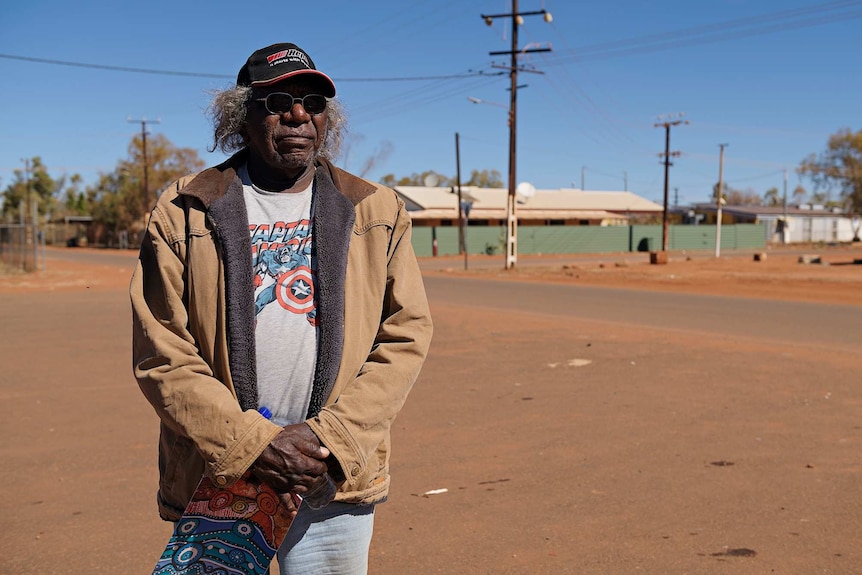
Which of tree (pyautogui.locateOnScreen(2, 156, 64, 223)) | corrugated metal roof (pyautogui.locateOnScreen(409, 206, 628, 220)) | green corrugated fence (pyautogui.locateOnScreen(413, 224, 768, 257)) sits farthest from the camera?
tree (pyautogui.locateOnScreen(2, 156, 64, 223))

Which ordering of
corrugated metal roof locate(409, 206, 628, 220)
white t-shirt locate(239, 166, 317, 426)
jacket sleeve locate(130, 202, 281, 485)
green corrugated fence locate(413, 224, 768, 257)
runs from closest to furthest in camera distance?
1. jacket sleeve locate(130, 202, 281, 485)
2. white t-shirt locate(239, 166, 317, 426)
3. green corrugated fence locate(413, 224, 768, 257)
4. corrugated metal roof locate(409, 206, 628, 220)

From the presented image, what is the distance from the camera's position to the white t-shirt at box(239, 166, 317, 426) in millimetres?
2221

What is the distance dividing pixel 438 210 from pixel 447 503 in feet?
165

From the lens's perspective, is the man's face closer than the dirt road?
Yes

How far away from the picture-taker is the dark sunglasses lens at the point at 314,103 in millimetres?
2387

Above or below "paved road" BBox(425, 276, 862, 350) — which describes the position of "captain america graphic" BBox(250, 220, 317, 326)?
above

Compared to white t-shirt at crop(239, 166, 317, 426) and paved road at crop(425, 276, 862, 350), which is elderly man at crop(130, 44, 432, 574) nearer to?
white t-shirt at crop(239, 166, 317, 426)

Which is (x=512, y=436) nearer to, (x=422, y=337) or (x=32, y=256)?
A: (x=422, y=337)

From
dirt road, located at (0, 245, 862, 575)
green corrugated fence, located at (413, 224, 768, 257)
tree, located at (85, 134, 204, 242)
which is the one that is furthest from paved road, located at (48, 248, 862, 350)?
tree, located at (85, 134, 204, 242)

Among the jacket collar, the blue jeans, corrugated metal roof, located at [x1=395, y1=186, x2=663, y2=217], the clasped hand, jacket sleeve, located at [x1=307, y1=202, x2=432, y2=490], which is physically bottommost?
the blue jeans

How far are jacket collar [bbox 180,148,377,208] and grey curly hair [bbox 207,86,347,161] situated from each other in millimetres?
74

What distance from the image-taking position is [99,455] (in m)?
5.79

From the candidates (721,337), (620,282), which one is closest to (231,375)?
(721,337)

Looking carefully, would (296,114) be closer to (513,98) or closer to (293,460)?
(293,460)
